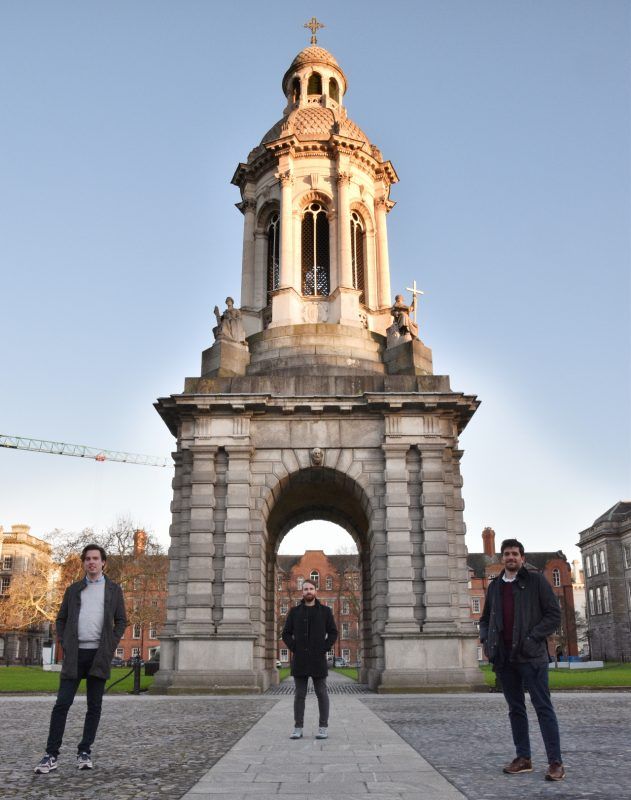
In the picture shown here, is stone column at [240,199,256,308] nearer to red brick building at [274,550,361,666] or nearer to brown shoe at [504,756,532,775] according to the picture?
brown shoe at [504,756,532,775]

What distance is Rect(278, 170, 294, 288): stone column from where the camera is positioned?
2866 cm

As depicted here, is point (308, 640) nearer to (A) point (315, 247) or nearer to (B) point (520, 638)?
(B) point (520, 638)

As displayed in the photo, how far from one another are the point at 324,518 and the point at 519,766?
24439 mm

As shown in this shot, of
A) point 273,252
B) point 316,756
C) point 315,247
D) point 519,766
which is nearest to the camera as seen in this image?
point 519,766

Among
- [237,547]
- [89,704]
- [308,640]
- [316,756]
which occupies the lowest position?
[316,756]

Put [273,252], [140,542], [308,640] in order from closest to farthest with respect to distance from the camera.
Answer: [308,640], [273,252], [140,542]

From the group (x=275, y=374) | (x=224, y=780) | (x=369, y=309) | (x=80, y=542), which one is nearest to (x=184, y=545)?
(x=275, y=374)

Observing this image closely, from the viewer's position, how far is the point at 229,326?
2661 centimetres

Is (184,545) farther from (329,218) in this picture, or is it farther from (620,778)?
(620,778)

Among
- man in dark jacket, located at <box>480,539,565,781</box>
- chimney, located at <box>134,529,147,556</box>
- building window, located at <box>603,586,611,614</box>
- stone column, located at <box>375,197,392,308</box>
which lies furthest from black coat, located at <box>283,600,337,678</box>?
building window, located at <box>603,586,611,614</box>

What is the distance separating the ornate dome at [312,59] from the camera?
110ft

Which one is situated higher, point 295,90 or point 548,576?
point 295,90

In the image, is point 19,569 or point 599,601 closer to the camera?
point 599,601

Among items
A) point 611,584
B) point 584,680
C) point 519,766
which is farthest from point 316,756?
point 611,584
